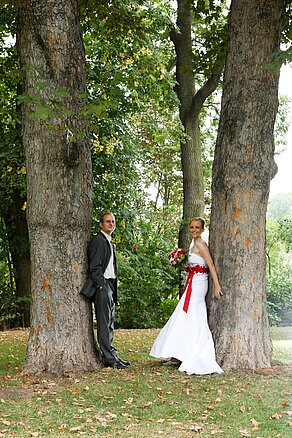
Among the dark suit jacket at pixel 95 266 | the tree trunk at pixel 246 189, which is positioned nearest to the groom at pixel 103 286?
the dark suit jacket at pixel 95 266

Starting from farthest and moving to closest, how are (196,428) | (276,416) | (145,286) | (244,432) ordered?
(145,286) → (276,416) → (196,428) → (244,432)

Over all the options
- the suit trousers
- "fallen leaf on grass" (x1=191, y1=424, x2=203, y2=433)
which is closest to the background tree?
the suit trousers

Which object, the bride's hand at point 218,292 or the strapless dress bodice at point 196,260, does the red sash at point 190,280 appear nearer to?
the strapless dress bodice at point 196,260

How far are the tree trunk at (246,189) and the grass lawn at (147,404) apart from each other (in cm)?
57

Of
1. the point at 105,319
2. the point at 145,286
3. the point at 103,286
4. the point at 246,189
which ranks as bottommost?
the point at 105,319

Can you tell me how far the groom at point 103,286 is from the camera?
878 centimetres

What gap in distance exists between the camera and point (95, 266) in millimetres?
8789

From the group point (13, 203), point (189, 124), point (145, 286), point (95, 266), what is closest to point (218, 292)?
point (95, 266)

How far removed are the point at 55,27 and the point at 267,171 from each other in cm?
331

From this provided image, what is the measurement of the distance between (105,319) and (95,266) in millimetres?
776

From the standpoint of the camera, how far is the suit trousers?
8945 millimetres

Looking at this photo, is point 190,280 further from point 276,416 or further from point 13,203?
point 13,203

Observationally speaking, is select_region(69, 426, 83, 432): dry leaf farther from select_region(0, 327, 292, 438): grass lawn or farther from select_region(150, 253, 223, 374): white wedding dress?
select_region(150, 253, 223, 374): white wedding dress

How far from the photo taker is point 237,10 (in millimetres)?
9031
